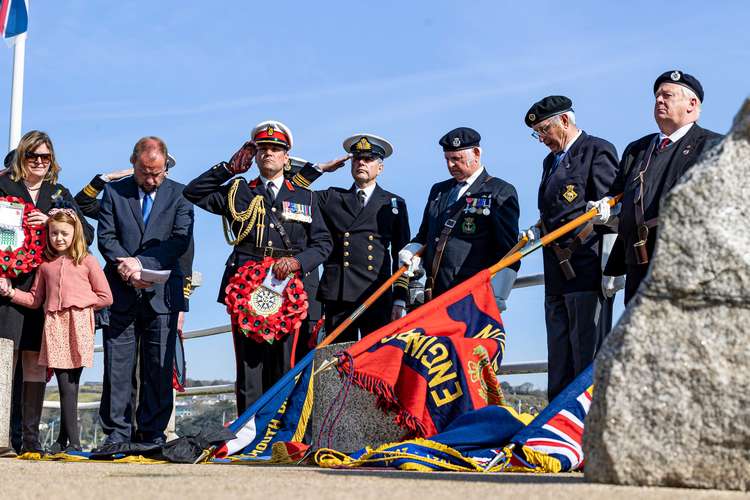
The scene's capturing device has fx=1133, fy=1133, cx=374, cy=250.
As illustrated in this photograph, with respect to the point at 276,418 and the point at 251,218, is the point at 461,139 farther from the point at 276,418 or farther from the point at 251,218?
the point at 276,418

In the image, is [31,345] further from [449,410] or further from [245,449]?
[449,410]

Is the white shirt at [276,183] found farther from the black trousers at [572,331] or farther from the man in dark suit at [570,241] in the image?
the black trousers at [572,331]

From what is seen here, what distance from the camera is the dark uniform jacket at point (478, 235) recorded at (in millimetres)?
6664

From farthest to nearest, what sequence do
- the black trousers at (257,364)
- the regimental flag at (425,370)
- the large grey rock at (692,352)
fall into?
1. the black trousers at (257,364)
2. the regimental flag at (425,370)
3. the large grey rock at (692,352)

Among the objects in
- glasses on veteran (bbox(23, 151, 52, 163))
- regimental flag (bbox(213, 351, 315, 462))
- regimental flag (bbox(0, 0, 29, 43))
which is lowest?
regimental flag (bbox(213, 351, 315, 462))

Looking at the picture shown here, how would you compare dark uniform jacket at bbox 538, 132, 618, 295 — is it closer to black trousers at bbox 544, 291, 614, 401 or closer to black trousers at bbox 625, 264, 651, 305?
black trousers at bbox 544, 291, 614, 401

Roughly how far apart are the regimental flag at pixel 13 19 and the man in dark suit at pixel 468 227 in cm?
607

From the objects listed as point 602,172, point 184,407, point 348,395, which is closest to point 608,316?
point 602,172

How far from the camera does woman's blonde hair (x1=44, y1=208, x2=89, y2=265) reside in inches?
A: 270

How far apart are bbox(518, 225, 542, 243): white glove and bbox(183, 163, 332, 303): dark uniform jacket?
1.36m

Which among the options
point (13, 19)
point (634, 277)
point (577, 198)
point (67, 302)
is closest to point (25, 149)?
point (67, 302)

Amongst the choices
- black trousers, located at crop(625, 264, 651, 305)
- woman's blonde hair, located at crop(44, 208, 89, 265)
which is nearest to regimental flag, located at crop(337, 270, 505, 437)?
black trousers, located at crop(625, 264, 651, 305)

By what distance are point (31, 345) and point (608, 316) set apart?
136 inches

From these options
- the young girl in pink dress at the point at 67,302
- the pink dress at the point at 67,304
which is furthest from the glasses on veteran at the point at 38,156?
the pink dress at the point at 67,304
